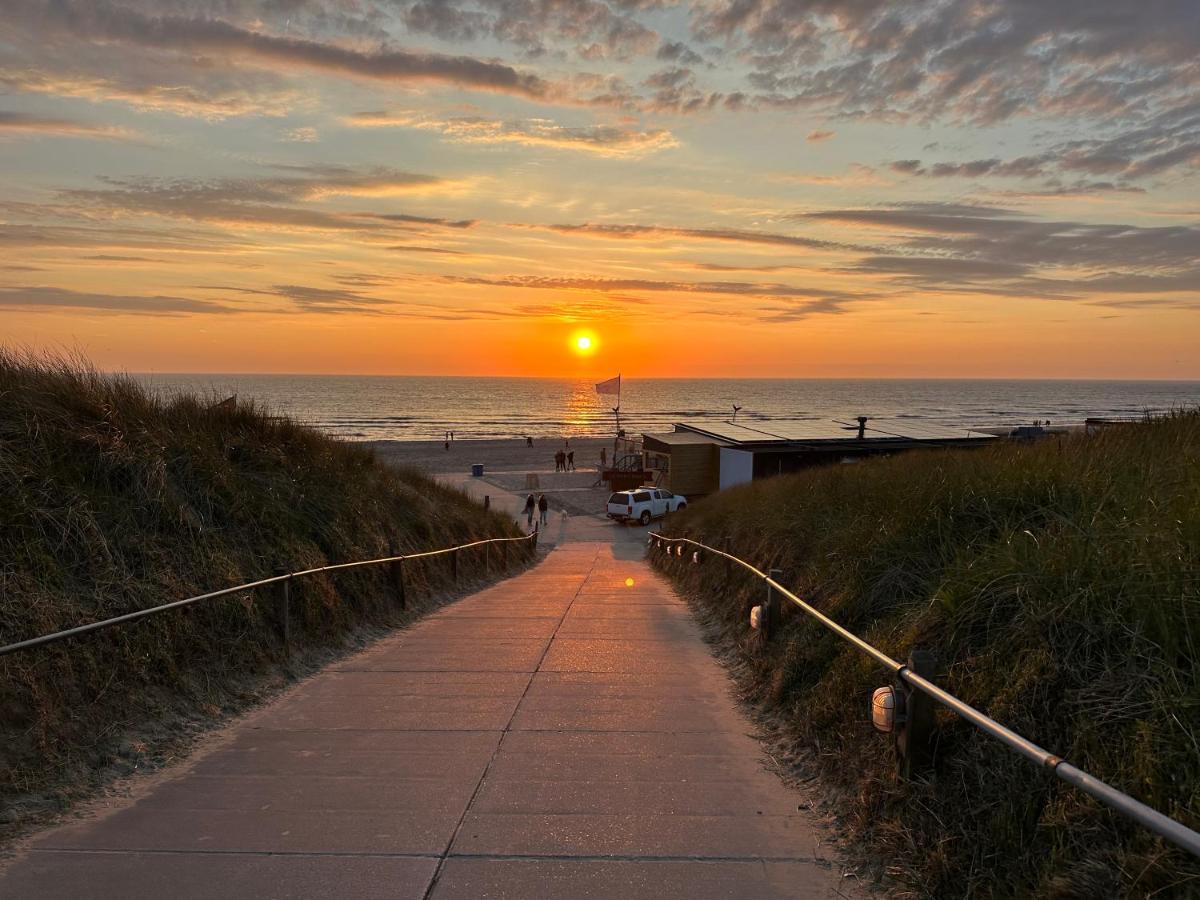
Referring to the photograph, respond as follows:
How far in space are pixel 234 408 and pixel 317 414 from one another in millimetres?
109854

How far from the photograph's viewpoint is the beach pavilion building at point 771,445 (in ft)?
104

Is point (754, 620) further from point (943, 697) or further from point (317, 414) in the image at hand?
point (317, 414)

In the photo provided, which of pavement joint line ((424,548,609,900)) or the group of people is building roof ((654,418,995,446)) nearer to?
the group of people

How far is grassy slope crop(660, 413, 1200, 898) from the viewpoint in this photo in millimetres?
3051

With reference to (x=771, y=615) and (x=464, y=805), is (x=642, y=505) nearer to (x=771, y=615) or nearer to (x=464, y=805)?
(x=771, y=615)

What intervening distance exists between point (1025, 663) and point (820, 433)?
32861 millimetres

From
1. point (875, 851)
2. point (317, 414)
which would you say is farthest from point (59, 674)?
point (317, 414)

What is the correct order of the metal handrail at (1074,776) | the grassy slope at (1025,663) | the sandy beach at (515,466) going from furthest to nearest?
the sandy beach at (515,466), the grassy slope at (1025,663), the metal handrail at (1074,776)

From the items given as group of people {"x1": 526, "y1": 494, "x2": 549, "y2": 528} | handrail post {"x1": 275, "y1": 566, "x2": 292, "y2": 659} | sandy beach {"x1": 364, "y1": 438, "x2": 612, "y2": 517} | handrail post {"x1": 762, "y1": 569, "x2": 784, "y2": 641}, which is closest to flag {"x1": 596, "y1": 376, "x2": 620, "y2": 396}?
sandy beach {"x1": 364, "y1": 438, "x2": 612, "y2": 517}

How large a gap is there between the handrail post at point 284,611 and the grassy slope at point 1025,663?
3949 mm

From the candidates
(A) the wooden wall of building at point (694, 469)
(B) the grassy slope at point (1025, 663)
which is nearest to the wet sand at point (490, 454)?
(A) the wooden wall of building at point (694, 469)

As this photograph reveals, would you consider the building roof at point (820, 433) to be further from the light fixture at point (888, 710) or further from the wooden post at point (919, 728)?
the wooden post at point (919, 728)

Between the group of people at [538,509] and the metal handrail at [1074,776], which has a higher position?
the metal handrail at [1074,776]

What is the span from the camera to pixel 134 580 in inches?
248
